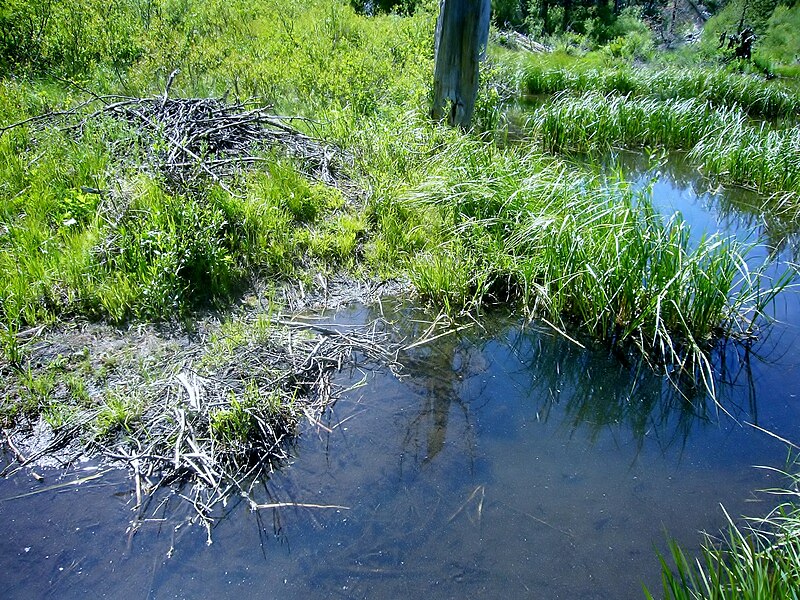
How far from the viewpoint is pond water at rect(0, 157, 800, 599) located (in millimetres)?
2676

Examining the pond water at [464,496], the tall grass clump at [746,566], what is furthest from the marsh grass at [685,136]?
the tall grass clump at [746,566]

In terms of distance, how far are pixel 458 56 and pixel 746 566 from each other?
5432mm

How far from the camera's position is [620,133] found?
28.5ft

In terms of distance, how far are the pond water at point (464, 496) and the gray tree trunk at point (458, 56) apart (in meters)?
3.51

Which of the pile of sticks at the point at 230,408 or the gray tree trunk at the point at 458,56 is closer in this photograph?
the pile of sticks at the point at 230,408

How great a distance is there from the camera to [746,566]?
2566 mm

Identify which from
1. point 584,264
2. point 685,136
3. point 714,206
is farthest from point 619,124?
point 584,264

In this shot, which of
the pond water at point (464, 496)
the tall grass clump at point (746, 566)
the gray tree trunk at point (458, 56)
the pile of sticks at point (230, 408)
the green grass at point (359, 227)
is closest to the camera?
the tall grass clump at point (746, 566)

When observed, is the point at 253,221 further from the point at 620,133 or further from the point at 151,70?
the point at 620,133

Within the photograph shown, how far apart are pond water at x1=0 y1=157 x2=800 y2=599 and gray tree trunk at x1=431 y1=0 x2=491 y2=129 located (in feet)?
11.5

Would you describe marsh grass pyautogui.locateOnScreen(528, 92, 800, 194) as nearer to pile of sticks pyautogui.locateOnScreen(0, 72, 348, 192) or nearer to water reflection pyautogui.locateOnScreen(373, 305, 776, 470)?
pile of sticks pyautogui.locateOnScreen(0, 72, 348, 192)

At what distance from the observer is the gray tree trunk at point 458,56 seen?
6180mm

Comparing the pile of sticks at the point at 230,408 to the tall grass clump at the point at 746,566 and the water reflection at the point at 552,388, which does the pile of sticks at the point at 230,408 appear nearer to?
the water reflection at the point at 552,388

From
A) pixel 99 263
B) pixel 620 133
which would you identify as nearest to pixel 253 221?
pixel 99 263
